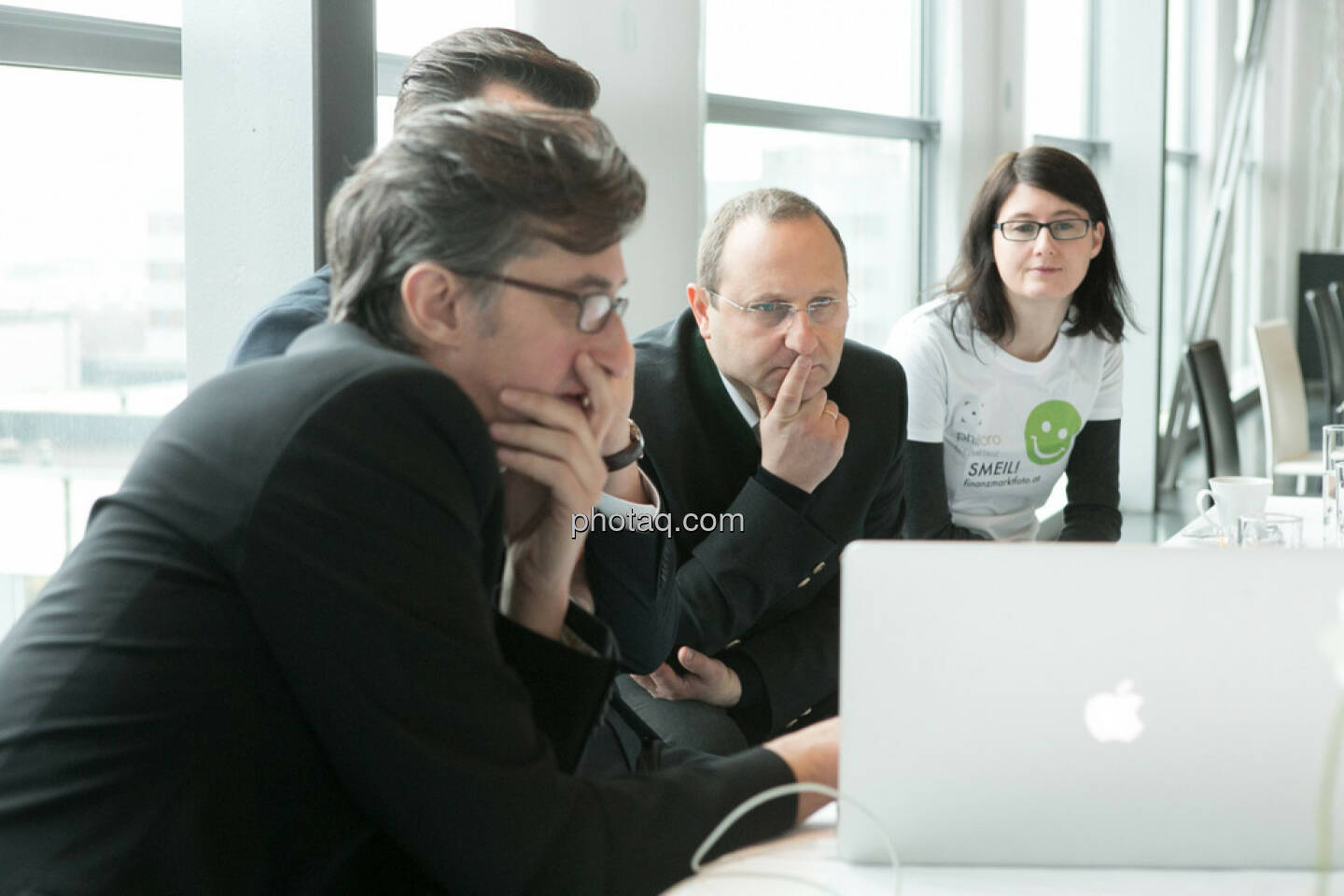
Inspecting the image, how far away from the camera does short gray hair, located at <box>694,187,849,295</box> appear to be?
2145mm

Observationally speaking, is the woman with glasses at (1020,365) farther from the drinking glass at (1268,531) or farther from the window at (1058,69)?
the window at (1058,69)

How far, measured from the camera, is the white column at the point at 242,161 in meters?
2.46

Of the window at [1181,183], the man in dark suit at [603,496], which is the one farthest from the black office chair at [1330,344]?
the man in dark suit at [603,496]

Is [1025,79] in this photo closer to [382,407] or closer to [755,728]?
[755,728]

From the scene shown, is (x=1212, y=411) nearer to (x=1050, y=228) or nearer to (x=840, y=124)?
(x=840, y=124)

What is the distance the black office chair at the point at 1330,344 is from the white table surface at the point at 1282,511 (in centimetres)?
382

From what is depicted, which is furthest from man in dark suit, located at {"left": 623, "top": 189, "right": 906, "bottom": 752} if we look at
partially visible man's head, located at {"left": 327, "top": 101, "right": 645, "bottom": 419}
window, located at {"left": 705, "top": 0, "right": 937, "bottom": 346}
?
window, located at {"left": 705, "top": 0, "right": 937, "bottom": 346}

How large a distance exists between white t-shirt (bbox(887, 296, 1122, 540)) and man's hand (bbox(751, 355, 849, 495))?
2.59 ft

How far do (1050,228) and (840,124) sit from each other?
181 cm

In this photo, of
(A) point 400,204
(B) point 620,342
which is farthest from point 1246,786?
(A) point 400,204

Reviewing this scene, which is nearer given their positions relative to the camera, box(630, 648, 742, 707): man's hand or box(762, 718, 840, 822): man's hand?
box(762, 718, 840, 822): man's hand

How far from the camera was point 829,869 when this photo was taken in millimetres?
1104

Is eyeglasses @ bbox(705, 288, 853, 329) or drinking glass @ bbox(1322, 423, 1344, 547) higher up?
eyeglasses @ bbox(705, 288, 853, 329)

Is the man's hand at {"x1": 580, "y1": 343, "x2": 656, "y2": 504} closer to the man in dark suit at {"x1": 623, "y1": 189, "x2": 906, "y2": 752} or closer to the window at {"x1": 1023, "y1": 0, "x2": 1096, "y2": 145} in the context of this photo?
the man in dark suit at {"x1": 623, "y1": 189, "x2": 906, "y2": 752}
